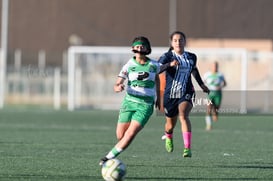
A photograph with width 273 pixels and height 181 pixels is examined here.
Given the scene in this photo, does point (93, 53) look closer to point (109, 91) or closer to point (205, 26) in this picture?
point (109, 91)

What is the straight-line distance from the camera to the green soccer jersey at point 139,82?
468 inches

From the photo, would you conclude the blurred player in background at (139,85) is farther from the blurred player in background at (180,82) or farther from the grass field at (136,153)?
the blurred player in background at (180,82)

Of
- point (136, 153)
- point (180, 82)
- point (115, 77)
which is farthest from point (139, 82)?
point (115, 77)

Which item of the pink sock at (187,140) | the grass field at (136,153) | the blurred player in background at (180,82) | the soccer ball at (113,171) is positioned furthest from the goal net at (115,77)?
the soccer ball at (113,171)

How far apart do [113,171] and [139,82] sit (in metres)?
1.76

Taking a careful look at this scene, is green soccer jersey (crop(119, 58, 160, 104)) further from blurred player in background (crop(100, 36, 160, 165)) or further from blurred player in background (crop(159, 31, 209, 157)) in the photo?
blurred player in background (crop(159, 31, 209, 157))

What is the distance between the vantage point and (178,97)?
14.4 m

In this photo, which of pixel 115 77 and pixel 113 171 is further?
pixel 115 77

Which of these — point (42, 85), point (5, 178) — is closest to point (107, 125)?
point (5, 178)

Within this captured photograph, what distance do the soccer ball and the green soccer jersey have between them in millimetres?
1420

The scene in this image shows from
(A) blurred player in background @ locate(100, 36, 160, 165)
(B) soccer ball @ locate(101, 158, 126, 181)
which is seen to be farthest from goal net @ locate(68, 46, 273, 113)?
(B) soccer ball @ locate(101, 158, 126, 181)

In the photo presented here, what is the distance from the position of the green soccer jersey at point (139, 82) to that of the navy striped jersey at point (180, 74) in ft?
7.59

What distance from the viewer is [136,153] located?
15.4 m

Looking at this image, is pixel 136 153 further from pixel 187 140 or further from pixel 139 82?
pixel 139 82
